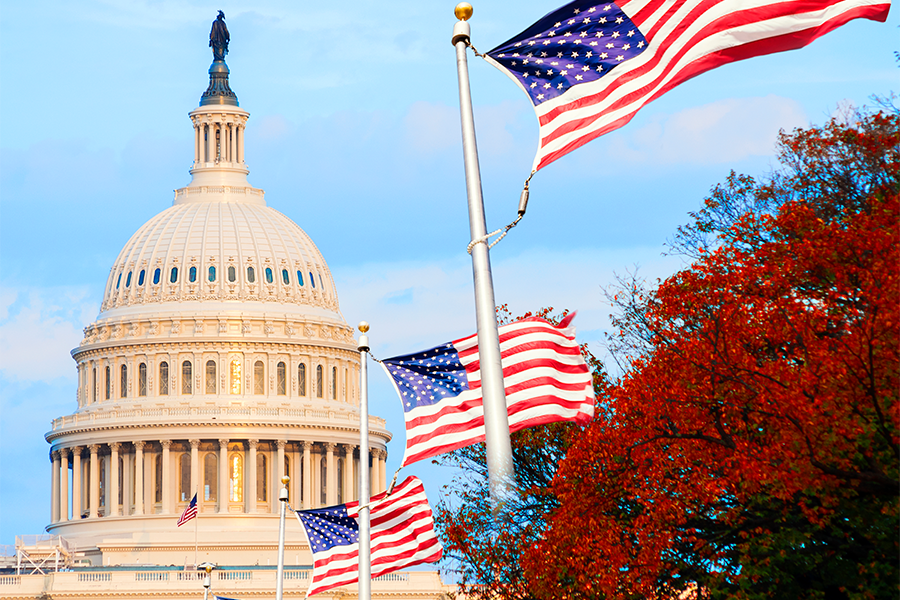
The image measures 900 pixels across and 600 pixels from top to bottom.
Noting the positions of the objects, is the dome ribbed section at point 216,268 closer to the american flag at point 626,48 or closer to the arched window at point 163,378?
the arched window at point 163,378

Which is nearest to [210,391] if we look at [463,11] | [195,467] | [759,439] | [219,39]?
[195,467]

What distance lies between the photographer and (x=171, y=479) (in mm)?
142875

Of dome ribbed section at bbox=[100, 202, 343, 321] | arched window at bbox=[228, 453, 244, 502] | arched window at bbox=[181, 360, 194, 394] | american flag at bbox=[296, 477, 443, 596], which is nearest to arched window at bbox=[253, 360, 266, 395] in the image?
dome ribbed section at bbox=[100, 202, 343, 321]

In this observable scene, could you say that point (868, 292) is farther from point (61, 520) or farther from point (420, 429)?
point (61, 520)

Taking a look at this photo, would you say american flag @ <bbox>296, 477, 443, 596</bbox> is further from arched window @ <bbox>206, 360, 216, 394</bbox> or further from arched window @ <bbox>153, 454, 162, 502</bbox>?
arched window @ <bbox>206, 360, 216, 394</bbox>

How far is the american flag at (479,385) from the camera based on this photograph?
27.4m

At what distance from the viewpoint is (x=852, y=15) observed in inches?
847

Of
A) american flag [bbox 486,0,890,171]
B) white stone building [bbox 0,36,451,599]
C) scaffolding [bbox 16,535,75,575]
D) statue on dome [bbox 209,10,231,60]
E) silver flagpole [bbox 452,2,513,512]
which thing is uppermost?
statue on dome [bbox 209,10,231,60]

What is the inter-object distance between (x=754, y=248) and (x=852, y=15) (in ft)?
61.5

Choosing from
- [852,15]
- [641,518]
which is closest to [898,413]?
[641,518]

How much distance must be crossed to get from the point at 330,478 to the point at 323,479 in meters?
1.30

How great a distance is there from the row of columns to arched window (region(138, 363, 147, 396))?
5.22 m

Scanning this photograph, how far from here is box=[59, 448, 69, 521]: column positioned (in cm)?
14712

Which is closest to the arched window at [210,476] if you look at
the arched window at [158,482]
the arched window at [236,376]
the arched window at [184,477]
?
the arched window at [184,477]
